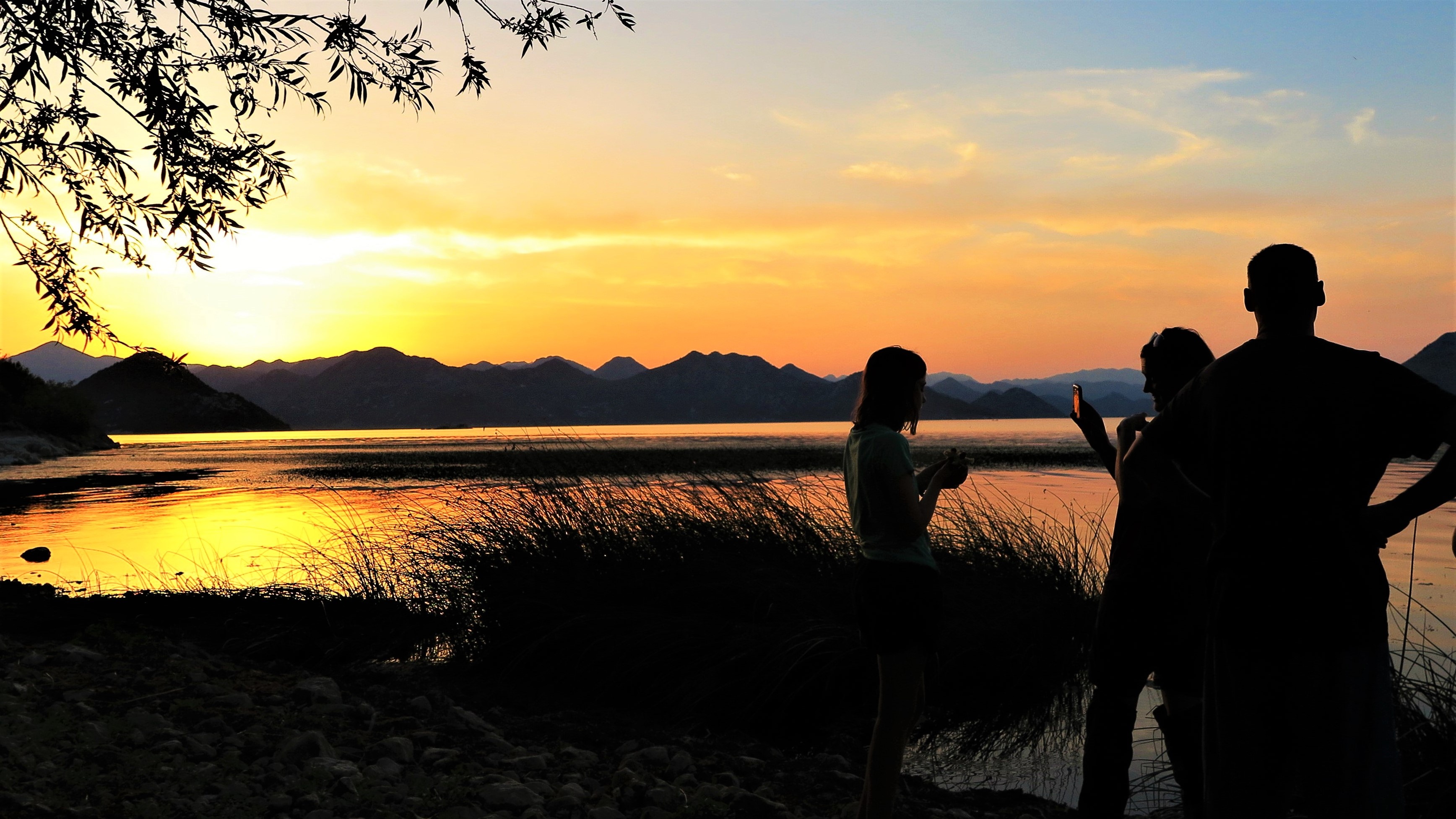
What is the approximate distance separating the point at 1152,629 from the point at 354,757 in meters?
4.05

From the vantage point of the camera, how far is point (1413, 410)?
2398mm

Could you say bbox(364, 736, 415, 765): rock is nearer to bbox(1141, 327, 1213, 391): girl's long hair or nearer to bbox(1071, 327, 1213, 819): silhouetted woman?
bbox(1071, 327, 1213, 819): silhouetted woman

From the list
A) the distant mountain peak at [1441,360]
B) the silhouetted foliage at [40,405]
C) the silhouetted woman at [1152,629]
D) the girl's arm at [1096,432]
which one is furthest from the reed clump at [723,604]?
the distant mountain peak at [1441,360]

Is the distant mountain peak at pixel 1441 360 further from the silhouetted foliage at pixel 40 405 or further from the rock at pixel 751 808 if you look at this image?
the silhouetted foliage at pixel 40 405

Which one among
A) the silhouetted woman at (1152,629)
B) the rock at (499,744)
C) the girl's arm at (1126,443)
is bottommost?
the rock at (499,744)

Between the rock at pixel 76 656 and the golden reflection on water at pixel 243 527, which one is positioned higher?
the rock at pixel 76 656

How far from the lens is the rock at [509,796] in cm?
414

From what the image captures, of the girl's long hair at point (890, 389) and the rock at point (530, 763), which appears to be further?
the rock at point (530, 763)

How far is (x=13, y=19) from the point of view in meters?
5.51

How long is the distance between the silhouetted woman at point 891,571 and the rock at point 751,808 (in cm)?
82

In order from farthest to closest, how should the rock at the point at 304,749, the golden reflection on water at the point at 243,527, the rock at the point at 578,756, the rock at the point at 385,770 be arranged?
the golden reflection on water at the point at 243,527 → the rock at the point at 578,756 → the rock at the point at 304,749 → the rock at the point at 385,770

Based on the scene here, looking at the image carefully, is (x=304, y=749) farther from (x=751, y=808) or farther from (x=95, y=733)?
(x=751, y=808)

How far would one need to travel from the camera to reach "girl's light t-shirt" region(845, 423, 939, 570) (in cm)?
342

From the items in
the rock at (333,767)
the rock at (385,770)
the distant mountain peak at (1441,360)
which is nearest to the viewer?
the rock at (333,767)
